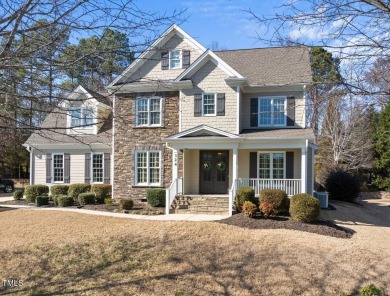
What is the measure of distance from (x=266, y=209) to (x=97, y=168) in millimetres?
10980

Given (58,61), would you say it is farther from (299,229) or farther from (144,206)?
(144,206)

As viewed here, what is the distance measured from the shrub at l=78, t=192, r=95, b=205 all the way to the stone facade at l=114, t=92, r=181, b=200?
1.18m

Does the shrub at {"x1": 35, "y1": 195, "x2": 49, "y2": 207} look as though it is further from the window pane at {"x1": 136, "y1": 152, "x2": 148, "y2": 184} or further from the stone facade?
the window pane at {"x1": 136, "y1": 152, "x2": 148, "y2": 184}

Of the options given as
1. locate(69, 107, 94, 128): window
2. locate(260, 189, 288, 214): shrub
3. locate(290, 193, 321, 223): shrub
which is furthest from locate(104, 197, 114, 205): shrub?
locate(69, 107, 94, 128): window

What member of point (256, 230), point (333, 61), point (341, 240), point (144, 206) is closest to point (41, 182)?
point (144, 206)

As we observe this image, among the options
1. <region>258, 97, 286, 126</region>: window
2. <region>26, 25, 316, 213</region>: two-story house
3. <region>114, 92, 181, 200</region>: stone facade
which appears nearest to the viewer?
<region>26, 25, 316, 213</region>: two-story house

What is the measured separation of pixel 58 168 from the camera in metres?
20.5

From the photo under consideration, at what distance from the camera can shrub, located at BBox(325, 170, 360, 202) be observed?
21250 millimetres

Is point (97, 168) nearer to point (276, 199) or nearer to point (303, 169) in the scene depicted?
point (276, 199)

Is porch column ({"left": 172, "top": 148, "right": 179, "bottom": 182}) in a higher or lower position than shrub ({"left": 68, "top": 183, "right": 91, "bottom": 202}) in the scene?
higher

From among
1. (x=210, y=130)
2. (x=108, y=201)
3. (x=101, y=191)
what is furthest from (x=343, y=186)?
(x=101, y=191)

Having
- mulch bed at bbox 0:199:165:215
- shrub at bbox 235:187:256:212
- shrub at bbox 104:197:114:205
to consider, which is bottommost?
mulch bed at bbox 0:199:165:215

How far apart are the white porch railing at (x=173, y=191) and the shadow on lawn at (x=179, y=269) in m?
4.68

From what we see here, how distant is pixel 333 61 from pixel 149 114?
41.8 ft
